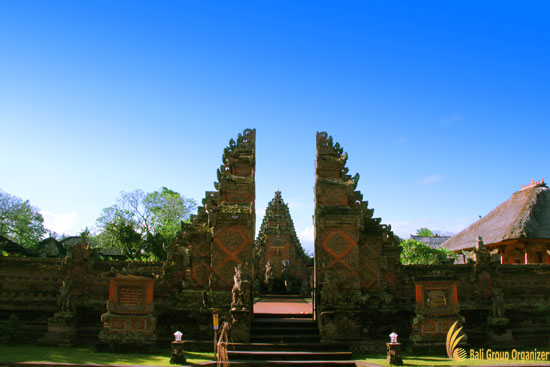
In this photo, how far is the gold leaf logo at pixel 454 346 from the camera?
440 inches

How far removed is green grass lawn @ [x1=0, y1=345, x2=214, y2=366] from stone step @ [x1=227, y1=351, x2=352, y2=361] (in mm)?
783

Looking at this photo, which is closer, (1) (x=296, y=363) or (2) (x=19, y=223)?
(1) (x=296, y=363)

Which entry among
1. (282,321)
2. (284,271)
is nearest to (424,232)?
(284,271)

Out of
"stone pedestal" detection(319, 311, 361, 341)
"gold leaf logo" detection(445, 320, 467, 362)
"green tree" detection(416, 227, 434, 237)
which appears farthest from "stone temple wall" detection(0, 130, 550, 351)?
"green tree" detection(416, 227, 434, 237)

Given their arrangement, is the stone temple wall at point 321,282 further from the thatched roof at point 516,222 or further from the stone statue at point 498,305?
the thatched roof at point 516,222

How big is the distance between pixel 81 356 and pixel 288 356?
5473mm

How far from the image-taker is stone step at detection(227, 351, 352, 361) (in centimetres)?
1131

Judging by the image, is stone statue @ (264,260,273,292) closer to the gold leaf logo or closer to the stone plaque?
the stone plaque

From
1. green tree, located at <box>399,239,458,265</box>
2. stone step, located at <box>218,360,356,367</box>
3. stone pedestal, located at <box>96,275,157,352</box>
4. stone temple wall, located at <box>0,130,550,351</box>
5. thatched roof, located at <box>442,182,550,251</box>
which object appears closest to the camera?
stone step, located at <box>218,360,356,367</box>

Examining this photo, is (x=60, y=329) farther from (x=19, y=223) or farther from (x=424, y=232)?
(x=424, y=232)

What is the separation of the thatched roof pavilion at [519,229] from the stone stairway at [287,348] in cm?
1586

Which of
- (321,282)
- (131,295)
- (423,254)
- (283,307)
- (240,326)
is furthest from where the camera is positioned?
(423,254)

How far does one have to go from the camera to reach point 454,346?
11375 mm

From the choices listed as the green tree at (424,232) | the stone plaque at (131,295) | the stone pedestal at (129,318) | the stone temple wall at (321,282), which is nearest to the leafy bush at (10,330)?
the stone temple wall at (321,282)
